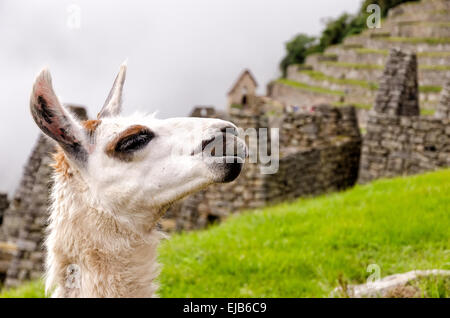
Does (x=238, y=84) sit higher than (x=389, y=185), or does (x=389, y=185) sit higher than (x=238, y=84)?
(x=238, y=84)

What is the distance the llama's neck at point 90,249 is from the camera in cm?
266

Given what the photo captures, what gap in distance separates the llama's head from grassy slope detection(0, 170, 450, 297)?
111 inches

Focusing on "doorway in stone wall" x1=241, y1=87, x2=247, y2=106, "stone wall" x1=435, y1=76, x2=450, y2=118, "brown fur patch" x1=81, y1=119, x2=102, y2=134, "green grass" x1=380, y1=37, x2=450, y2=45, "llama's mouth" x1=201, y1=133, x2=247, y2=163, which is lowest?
"llama's mouth" x1=201, y1=133, x2=247, y2=163

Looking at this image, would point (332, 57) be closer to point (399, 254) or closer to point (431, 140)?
point (431, 140)

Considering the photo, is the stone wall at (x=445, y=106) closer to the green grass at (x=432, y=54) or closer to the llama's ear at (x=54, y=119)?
the llama's ear at (x=54, y=119)

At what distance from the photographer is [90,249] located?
2652 millimetres

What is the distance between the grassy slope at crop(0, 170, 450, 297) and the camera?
18.1 feet

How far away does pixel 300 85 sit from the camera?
129 feet

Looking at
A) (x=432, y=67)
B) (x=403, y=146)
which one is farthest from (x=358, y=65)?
(x=403, y=146)

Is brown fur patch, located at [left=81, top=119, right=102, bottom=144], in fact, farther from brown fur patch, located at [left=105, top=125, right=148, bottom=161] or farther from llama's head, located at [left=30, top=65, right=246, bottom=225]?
brown fur patch, located at [left=105, top=125, right=148, bottom=161]

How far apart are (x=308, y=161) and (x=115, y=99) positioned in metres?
9.41

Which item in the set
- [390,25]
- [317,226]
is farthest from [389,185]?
[390,25]

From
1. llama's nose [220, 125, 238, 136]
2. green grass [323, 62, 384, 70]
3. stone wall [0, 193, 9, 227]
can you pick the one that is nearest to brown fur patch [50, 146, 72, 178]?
llama's nose [220, 125, 238, 136]
